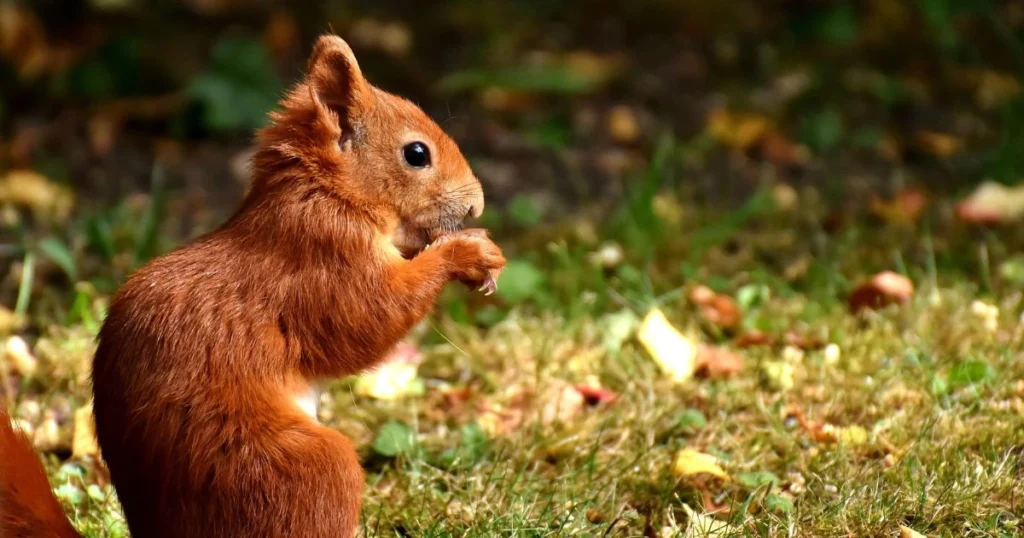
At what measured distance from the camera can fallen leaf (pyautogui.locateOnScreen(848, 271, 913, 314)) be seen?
3.41 metres

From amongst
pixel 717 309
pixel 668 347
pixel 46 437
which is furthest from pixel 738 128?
pixel 46 437

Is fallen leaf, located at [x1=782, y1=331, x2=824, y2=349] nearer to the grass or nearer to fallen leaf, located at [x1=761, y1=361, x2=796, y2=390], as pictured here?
the grass

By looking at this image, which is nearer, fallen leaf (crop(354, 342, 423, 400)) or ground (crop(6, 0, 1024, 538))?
ground (crop(6, 0, 1024, 538))

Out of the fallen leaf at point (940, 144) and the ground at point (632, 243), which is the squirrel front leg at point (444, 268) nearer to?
the ground at point (632, 243)

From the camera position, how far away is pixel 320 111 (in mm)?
2238

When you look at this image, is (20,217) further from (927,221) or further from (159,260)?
(927,221)

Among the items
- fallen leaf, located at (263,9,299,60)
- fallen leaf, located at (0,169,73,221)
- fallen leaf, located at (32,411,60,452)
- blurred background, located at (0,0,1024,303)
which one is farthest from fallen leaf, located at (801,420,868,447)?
fallen leaf, located at (263,9,299,60)

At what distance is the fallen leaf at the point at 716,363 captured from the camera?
3.13m

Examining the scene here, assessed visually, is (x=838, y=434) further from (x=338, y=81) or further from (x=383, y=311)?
(x=338, y=81)

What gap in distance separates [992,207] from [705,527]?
2.26 m

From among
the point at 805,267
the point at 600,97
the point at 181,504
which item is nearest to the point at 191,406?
the point at 181,504

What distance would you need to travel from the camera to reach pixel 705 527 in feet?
7.88

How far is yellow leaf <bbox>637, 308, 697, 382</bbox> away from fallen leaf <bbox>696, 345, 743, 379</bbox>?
2cm

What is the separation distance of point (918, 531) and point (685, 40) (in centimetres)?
410
